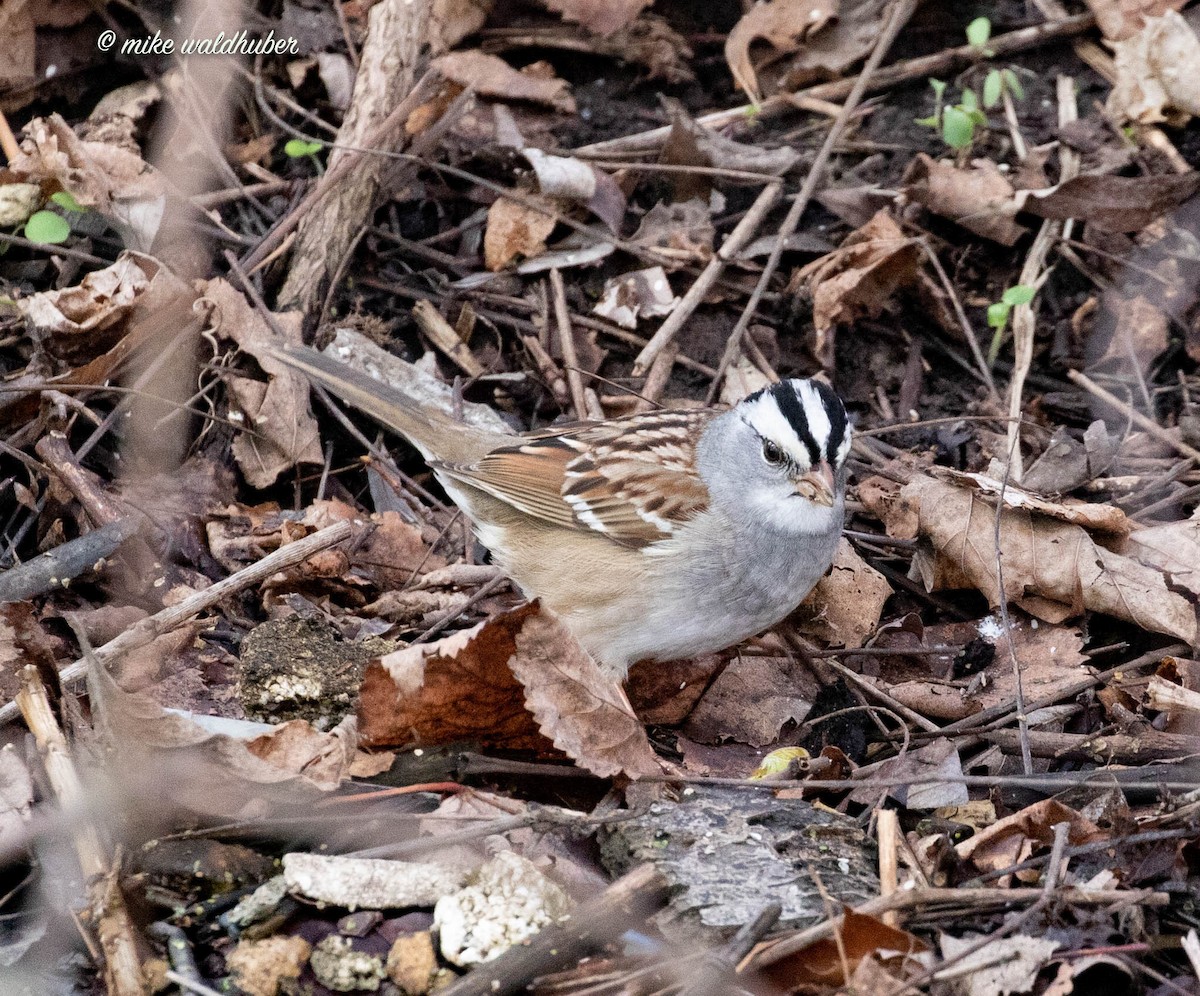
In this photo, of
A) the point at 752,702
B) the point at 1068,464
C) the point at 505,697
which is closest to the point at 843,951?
the point at 505,697

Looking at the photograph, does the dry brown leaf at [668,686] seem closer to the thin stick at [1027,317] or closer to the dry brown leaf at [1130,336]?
the thin stick at [1027,317]

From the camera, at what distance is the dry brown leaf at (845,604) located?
13.9 feet

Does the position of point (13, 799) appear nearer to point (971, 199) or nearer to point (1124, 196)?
point (971, 199)

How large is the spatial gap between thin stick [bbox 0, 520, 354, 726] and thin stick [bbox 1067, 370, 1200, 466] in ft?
8.88

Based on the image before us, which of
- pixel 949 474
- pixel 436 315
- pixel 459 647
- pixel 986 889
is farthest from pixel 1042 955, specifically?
pixel 436 315

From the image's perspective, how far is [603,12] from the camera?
18.8 ft

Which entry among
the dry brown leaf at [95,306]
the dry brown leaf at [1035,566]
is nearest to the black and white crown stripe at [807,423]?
the dry brown leaf at [1035,566]

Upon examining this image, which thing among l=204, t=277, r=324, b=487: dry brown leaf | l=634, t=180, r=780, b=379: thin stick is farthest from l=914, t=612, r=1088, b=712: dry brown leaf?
l=204, t=277, r=324, b=487: dry brown leaf

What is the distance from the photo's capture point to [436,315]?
5.13 meters

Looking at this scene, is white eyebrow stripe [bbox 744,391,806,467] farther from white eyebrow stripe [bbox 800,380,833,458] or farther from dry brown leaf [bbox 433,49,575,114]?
dry brown leaf [bbox 433,49,575,114]

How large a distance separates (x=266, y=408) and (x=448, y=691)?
171 cm

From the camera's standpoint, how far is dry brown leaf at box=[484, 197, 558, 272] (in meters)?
5.29

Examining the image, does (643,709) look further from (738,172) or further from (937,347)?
(738,172)

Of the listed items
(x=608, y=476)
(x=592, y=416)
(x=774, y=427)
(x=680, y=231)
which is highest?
(x=680, y=231)
